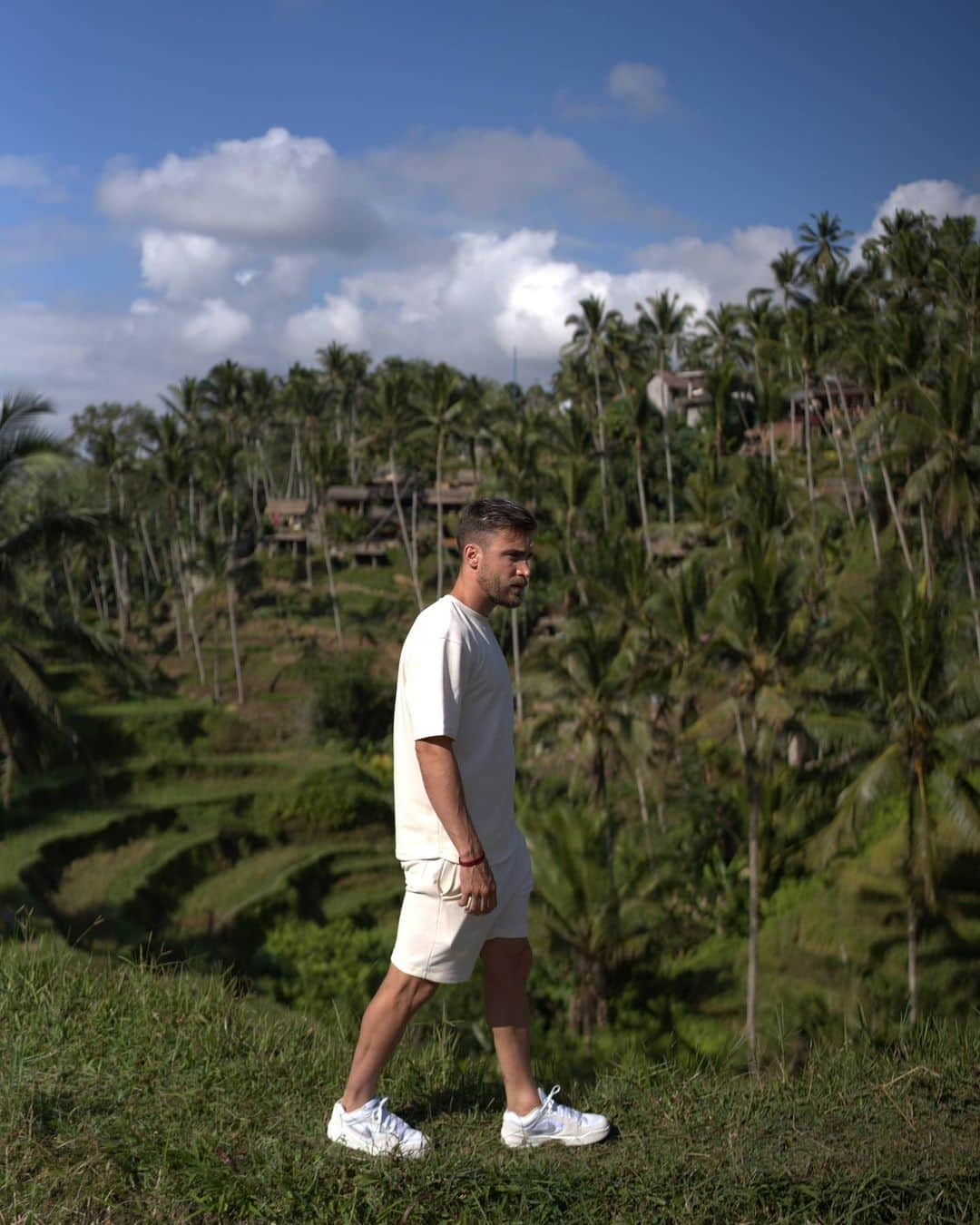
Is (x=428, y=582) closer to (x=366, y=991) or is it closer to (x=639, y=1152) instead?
(x=366, y=991)

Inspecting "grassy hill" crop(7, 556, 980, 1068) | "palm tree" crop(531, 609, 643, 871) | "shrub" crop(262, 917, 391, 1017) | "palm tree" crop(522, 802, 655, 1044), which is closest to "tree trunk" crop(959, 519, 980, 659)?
"grassy hill" crop(7, 556, 980, 1068)

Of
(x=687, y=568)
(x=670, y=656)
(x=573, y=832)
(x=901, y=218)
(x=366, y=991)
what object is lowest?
(x=366, y=991)

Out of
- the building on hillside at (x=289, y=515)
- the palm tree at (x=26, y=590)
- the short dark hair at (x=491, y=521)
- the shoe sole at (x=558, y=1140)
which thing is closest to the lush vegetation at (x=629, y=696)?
the palm tree at (x=26, y=590)

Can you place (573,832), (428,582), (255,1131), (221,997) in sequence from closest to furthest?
(255,1131), (221,997), (573,832), (428,582)

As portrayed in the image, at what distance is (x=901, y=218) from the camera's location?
4869 cm

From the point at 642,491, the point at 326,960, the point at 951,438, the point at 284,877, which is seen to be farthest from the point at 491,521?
the point at 642,491

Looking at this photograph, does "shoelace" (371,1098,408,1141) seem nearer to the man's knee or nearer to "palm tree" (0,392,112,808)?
the man's knee

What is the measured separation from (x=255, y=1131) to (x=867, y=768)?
18533 millimetres

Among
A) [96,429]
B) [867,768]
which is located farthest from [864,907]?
[96,429]

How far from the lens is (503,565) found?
3457 millimetres

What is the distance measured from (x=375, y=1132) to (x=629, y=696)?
24.2 m

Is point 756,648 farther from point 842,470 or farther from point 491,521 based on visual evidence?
point 491,521

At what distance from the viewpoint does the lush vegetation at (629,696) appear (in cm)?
2023

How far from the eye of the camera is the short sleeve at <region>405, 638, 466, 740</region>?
3211 mm
